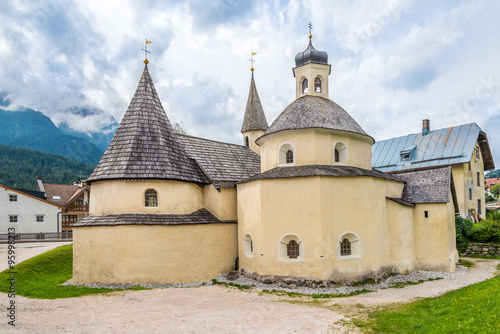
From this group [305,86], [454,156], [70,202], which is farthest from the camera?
[70,202]

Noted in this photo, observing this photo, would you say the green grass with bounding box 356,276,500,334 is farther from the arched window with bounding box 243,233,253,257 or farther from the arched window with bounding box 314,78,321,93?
the arched window with bounding box 314,78,321,93

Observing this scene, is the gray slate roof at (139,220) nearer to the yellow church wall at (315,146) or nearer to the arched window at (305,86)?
the yellow church wall at (315,146)

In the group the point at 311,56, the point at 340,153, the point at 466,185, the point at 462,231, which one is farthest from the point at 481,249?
the point at 311,56

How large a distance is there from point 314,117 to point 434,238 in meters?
10.4

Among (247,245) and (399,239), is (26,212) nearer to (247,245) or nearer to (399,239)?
(247,245)

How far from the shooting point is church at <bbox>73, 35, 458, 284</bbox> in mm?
17641

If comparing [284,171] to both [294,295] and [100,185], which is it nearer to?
[294,295]

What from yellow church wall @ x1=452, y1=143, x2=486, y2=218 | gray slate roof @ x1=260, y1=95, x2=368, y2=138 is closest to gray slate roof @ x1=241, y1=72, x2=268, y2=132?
gray slate roof @ x1=260, y1=95, x2=368, y2=138

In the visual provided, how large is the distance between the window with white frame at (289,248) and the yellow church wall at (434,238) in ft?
27.5

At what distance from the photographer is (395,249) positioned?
64.3 ft

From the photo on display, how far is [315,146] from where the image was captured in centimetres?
1925

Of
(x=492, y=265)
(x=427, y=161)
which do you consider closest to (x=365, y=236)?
(x=492, y=265)

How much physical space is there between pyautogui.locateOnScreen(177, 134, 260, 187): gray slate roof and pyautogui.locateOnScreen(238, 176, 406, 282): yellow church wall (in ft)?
14.5

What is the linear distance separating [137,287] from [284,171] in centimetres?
993
